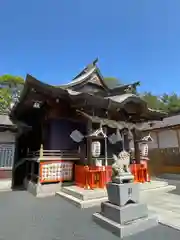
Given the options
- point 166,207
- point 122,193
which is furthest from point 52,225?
point 166,207

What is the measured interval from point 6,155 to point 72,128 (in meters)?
3.98

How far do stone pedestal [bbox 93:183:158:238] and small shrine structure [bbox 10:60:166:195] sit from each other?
2806 millimetres

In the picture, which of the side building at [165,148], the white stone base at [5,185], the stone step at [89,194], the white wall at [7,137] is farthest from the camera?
the side building at [165,148]

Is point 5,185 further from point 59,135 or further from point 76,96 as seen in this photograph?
point 76,96

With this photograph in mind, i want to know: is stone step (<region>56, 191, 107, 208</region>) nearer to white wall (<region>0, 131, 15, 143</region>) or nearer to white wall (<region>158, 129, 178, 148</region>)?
white wall (<region>0, 131, 15, 143</region>)

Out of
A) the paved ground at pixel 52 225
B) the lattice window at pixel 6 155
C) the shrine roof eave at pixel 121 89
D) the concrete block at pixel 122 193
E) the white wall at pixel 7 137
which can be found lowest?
the paved ground at pixel 52 225

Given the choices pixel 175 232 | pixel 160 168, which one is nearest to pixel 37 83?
pixel 175 232

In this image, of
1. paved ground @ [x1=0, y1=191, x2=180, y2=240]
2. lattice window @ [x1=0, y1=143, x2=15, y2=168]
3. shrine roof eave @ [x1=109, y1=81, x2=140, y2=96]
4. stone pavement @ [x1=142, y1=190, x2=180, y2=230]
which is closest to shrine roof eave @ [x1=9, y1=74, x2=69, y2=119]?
lattice window @ [x1=0, y1=143, x2=15, y2=168]

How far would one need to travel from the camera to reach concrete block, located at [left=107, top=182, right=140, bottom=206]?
4297 mm

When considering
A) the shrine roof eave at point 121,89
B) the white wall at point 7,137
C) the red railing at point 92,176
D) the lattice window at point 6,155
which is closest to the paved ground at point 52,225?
the red railing at point 92,176

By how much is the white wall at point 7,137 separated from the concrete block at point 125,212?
748 centimetres

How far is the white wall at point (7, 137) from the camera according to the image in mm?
9867

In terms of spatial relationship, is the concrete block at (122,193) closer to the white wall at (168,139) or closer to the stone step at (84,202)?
the stone step at (84,202)

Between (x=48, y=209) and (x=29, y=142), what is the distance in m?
7.97
